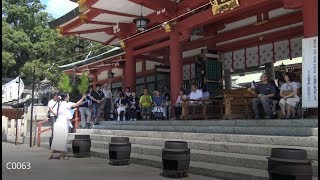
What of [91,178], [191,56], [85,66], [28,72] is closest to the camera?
[91,178]

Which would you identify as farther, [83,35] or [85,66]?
[85,66]

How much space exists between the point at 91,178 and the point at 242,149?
3172mm

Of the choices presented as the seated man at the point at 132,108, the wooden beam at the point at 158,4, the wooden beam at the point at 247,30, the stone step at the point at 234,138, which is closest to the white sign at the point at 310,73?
the stone step at the point at 234,138

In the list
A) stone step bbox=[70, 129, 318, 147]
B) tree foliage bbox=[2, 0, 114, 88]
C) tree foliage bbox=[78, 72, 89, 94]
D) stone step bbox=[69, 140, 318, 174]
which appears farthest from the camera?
→ tree foliage bbox=[2, 0, 114, 88]

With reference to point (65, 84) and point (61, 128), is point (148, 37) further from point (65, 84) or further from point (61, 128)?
point (65, 84)

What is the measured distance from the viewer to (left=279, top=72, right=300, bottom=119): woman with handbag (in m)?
8.27

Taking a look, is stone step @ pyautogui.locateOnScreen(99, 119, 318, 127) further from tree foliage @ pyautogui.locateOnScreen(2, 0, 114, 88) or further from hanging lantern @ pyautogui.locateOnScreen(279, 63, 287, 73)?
tree foliage @ pyautogui.locateOnScreen(2, 0, 114, 88)

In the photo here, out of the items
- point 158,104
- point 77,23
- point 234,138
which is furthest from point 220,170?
point 77,23

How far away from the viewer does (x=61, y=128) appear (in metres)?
9.46

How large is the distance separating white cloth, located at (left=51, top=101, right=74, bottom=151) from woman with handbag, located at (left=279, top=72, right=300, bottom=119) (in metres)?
5.58

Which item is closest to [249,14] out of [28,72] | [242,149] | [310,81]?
[310,81]

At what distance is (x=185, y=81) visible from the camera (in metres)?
17.0

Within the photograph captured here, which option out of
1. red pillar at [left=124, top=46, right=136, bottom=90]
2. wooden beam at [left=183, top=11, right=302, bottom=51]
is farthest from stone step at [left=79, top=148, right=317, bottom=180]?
red pillar at [left=124, top=46, right=136, bottom=90]

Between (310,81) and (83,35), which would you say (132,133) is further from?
(83,35)
